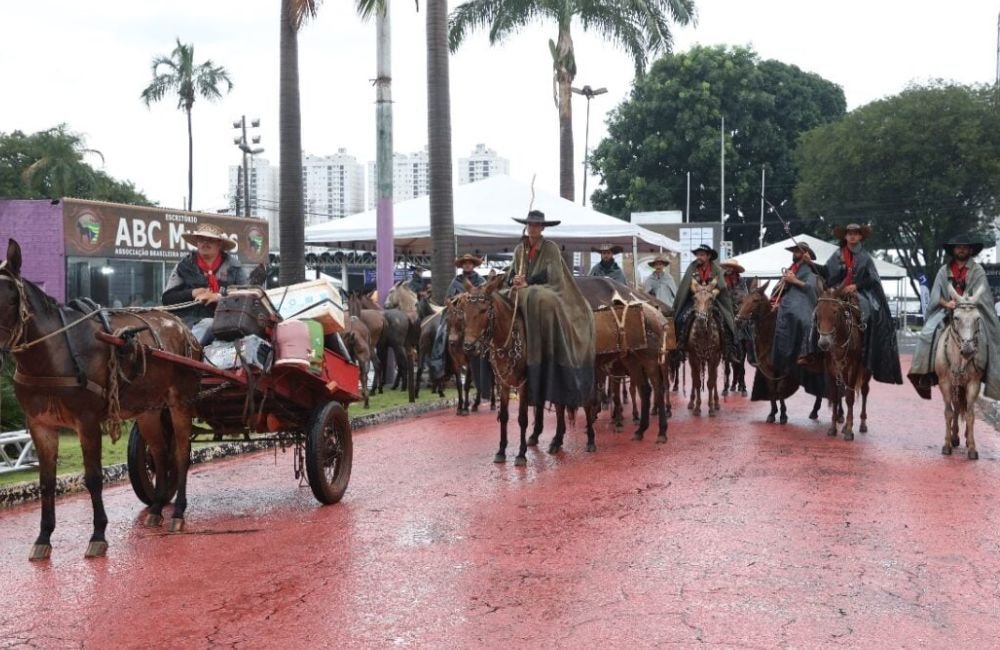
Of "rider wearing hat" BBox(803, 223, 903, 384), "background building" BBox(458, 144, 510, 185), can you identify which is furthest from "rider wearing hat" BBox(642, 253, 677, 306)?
"background building" BBox(458, 144, 510, 185)

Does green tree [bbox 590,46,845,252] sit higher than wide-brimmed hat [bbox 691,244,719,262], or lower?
higher

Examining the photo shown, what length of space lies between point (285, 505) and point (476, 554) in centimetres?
265

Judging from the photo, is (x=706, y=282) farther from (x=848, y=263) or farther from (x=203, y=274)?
(x=203, y=274)

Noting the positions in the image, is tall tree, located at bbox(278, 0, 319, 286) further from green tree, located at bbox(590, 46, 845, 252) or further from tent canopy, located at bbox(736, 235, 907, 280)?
green tree, located at bbox(590, 46, 845, 252)

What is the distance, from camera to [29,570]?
280 inches

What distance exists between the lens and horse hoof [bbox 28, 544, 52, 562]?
24.0ft

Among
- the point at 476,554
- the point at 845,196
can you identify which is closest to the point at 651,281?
the point at 476,554

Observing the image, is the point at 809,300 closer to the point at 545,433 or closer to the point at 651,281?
the point at 545,433

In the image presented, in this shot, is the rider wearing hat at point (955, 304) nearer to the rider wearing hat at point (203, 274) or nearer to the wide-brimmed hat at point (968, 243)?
the wide-brimmed hat at point (968, 243)

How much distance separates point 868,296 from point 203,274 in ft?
28.2

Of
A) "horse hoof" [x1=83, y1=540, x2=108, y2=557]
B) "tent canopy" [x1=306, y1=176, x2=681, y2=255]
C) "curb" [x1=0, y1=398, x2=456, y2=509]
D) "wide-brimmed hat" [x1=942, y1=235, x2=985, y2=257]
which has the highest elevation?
"tent canopy" [x1=306, y1=176, x2=681, y2=255]

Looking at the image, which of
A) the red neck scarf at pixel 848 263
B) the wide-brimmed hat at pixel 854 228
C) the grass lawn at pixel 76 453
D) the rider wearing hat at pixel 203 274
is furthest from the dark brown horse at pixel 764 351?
the rider wearing hat at pixel 203 274

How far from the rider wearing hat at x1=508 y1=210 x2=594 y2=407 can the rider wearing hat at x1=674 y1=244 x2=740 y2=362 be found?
488cm

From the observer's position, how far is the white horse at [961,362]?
1159 centimetres
